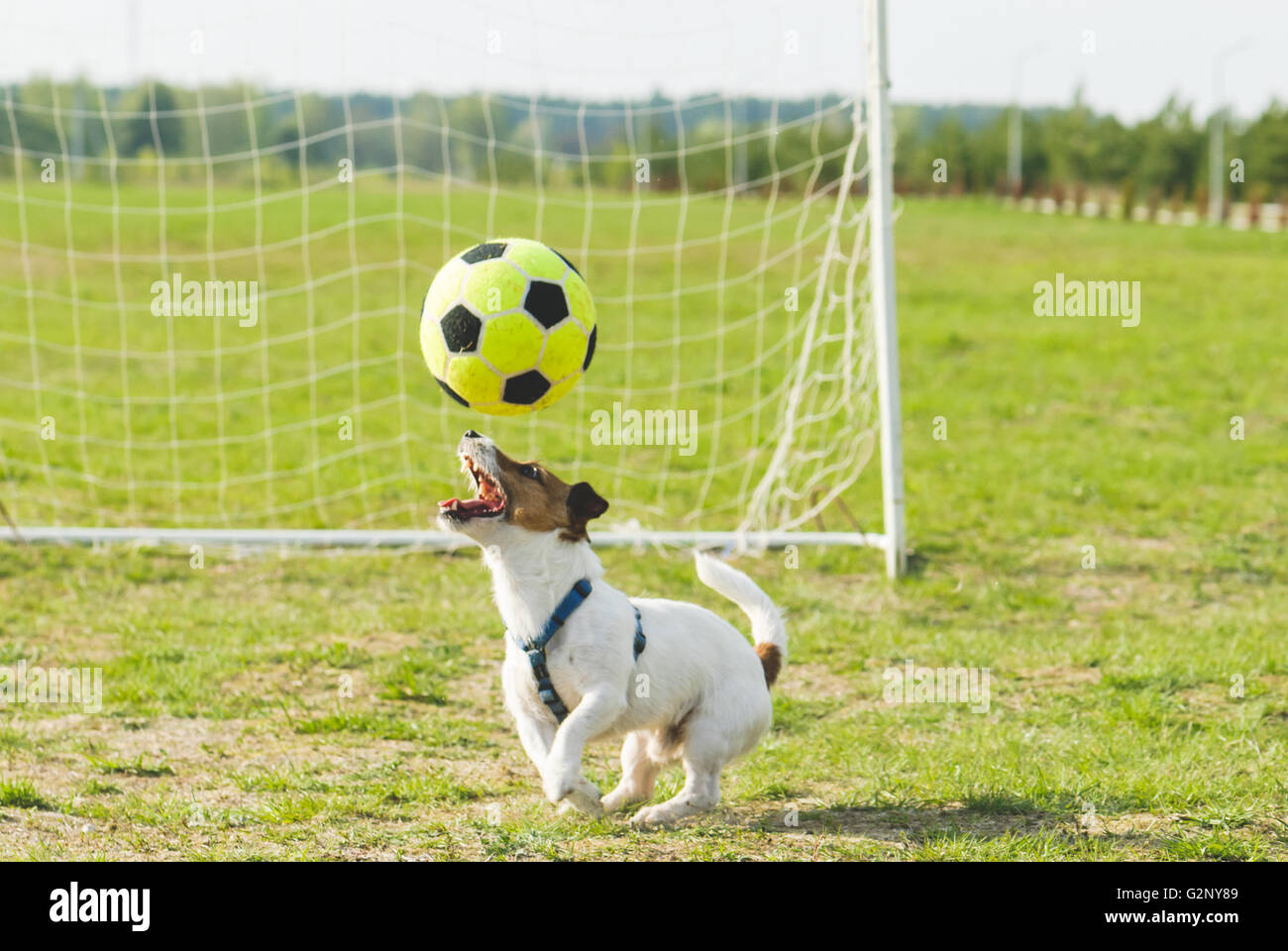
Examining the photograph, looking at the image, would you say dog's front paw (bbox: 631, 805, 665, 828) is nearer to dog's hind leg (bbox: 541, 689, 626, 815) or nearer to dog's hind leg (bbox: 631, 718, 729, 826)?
dog's hind leg (bbox: 631, 718, 729, 826)

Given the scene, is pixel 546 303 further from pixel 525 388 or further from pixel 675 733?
pixel 675 733

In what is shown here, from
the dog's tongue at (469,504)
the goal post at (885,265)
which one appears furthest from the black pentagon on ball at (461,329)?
the goal post at (885,265)

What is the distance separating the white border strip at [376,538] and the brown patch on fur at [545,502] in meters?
4.18

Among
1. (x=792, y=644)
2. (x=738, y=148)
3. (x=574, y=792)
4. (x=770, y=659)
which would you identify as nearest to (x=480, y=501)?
(x=574, y=792)

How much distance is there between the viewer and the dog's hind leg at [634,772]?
4980 mm

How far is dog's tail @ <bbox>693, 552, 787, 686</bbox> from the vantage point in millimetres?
5125

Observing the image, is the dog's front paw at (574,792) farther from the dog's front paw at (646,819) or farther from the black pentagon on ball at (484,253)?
the black pentagon on ball at (484,253)

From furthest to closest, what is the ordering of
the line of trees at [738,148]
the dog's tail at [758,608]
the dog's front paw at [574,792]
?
the line of trees at [738,148] < the dog's tail at [758,608] < the dog's front paw at [574,792]

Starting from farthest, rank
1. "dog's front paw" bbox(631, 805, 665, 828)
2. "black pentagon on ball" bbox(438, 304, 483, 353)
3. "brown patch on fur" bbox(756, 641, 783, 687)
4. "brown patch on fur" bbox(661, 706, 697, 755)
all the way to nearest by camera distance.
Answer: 1. "brown patch on fur" bbox(756, 641, 783, 687)
2. "black pentagon on ball" bbox(438, 304, 483, 353)
3. "brown patch on fur" bbox(661, 706, 697, 755)
4. "dog's front paw" bbox(631, 805, 665, 828)

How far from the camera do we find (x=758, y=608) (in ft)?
17.5

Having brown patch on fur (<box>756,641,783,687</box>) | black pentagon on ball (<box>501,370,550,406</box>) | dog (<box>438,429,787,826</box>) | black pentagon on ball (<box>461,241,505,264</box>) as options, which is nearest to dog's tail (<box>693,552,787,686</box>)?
brown patch on fur (<box>756,641,783,687</box>)

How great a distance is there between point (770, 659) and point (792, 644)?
74.8 inches

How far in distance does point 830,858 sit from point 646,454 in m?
7.48
